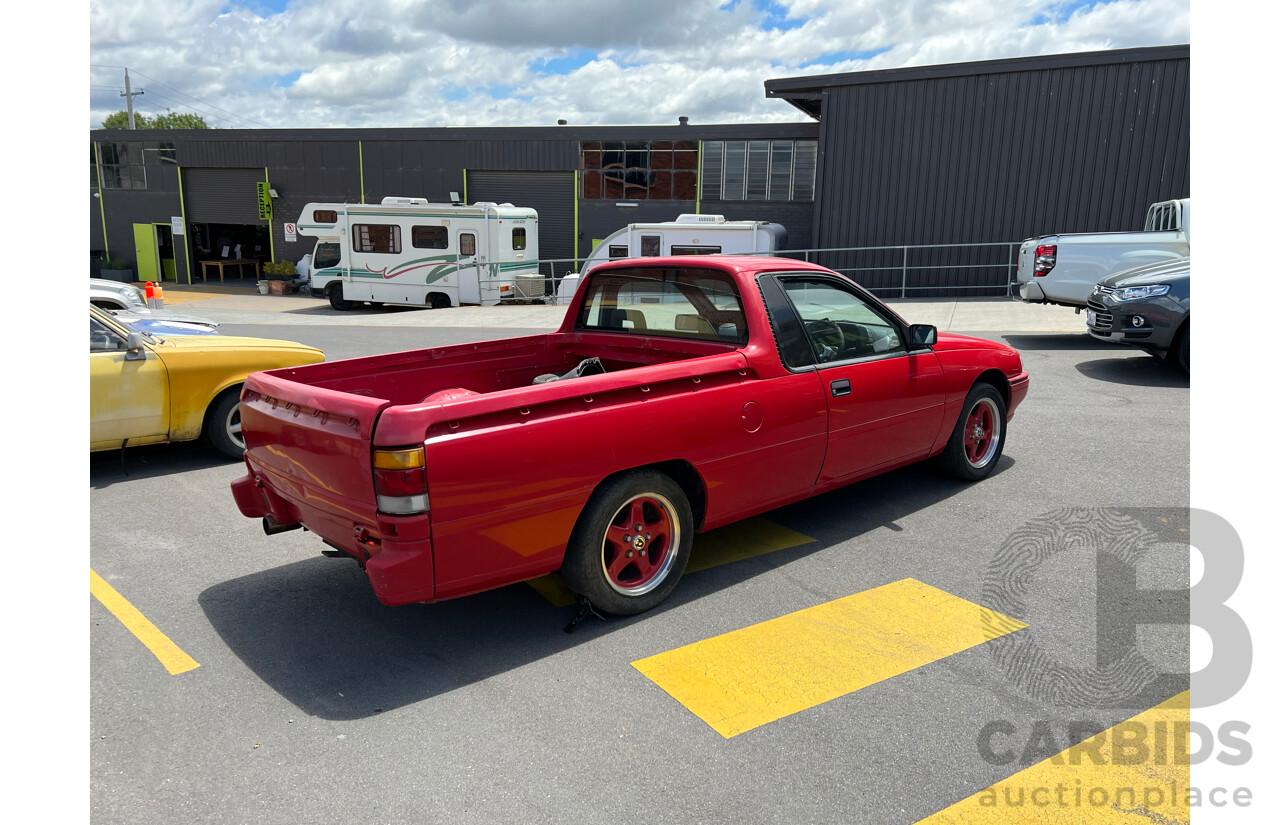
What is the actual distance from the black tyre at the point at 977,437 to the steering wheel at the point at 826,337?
4.39 ft

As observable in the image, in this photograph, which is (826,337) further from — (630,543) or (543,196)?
(543,196)

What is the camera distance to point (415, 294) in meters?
23.6

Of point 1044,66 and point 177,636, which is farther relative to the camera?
point 1044,66

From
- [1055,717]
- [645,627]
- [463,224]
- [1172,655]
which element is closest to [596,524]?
[645,627]

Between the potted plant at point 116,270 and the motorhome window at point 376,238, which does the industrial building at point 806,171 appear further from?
the motorhome window at point 376,238

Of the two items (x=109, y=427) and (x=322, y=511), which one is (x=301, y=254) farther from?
(x=322, y=511)

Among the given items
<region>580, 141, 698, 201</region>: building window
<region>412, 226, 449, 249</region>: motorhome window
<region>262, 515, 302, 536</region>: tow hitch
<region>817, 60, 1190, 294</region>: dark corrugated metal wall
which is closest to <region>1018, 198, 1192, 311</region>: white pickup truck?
<region>817, 60, 1190, 294</region>: dark corrugated metal wall

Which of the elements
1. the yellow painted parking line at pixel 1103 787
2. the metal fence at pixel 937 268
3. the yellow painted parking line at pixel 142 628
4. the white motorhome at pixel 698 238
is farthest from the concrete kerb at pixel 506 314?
the yellow painted parking line at pixel 142 628

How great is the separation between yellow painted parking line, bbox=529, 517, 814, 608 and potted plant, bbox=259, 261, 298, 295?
30.6 m

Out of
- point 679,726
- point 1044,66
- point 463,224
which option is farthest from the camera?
point 463,224

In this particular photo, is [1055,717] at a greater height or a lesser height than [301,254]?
lesser

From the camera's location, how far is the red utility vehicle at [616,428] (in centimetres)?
342

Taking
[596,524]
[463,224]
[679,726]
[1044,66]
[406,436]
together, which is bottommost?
[679,726]

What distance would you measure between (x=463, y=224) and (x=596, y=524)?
20.2 m
